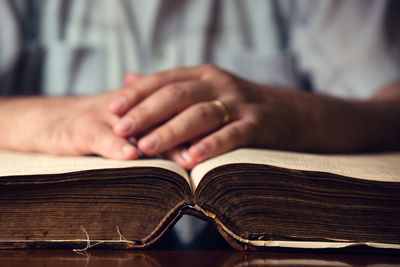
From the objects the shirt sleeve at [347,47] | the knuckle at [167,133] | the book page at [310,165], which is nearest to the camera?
the book page at [310,165]

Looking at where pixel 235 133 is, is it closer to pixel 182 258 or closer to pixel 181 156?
pixel 181 156

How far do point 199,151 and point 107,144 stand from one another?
0.14 metres

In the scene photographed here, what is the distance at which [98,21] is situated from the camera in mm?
1249

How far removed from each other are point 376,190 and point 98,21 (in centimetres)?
102

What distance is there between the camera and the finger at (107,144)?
0.57 m

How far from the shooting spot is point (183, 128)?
0.62 meters

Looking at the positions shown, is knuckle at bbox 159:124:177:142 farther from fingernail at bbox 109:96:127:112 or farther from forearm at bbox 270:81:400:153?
forearm at bbox 270:81:400:153

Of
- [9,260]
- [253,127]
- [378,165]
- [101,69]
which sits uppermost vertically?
[101,69]

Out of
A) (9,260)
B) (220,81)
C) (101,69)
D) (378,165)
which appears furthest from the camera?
(101,69)

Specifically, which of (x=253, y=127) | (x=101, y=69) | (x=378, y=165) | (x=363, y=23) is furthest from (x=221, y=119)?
(x=363, y=23)

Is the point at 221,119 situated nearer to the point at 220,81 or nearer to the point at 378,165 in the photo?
the point at 220,81

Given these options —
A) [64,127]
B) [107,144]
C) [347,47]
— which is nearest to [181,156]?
[107,144]

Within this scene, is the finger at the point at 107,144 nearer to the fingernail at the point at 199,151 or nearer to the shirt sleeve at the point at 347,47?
the fingernail at the point at 199,151

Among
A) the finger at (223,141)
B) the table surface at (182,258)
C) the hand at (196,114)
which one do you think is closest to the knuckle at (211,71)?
the hand at (196,114)
